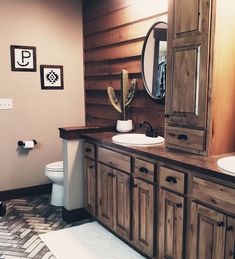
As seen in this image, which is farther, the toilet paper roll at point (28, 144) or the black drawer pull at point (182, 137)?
the toilet paper roll at point (28, 144)

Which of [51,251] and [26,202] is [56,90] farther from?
[51,251]

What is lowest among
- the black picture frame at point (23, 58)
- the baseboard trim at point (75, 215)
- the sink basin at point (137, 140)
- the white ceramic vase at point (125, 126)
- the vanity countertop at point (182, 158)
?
the baseboard trim at point (75, 215)

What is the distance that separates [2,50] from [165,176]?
253 cm

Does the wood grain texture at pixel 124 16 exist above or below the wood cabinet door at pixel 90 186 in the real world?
above

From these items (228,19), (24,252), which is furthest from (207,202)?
(24,252)

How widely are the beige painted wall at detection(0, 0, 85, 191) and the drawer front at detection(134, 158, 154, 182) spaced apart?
1924mm

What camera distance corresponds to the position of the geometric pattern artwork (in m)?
2.57

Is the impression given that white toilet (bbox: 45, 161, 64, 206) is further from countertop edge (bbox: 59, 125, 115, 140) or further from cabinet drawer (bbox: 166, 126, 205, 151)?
cabinet drawer (bbox: 166, 126, 205, 151)

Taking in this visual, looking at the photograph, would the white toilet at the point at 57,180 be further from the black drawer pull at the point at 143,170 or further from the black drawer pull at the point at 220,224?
the black drawer pull at the point at 220,224

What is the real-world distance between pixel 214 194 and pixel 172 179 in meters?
0.34

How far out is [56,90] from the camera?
13.0ft

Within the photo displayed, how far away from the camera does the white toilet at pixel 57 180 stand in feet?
11.2

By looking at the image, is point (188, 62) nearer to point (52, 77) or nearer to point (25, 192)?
point (52, 77)

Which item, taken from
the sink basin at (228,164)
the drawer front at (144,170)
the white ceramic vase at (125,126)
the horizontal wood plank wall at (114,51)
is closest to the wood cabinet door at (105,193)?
the drawer front at (144,170)
